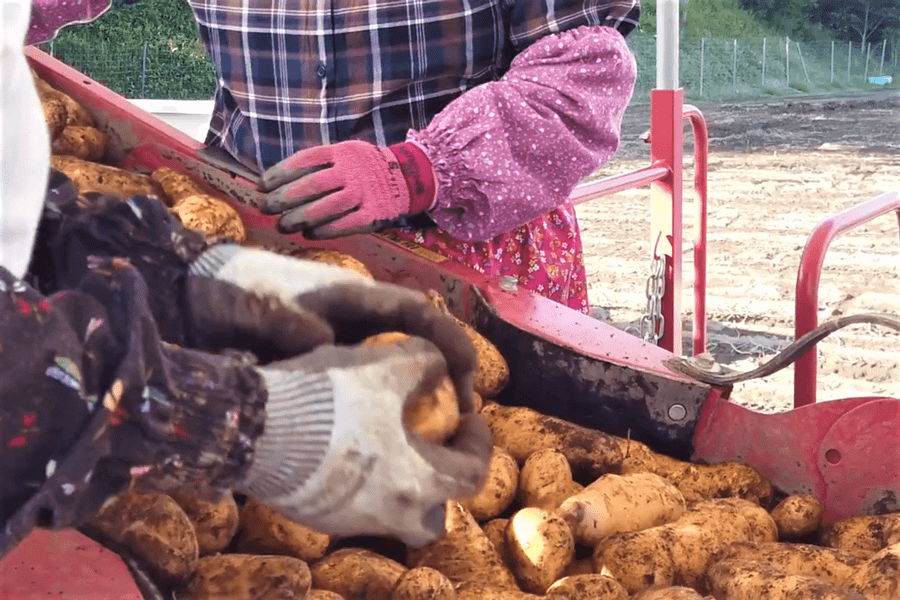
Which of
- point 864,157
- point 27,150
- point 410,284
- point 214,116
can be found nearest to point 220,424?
point 27,150

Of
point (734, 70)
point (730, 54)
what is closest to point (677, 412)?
point (734, 70)

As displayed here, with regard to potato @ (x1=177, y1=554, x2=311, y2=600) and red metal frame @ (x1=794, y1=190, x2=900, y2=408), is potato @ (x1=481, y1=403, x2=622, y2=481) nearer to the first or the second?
potato @ (x1=177, y1=554, x2=311, y2=600)

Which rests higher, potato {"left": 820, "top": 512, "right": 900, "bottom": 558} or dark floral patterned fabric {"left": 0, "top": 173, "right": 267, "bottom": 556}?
dark floral patterned fabric {"left": 0, "top": 173, "right": 267, "bottom": 556}

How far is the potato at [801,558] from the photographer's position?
39.9 inches

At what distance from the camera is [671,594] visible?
94 cm

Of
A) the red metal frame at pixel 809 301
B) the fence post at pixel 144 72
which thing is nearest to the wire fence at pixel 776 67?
the fence post at pixel 144 72

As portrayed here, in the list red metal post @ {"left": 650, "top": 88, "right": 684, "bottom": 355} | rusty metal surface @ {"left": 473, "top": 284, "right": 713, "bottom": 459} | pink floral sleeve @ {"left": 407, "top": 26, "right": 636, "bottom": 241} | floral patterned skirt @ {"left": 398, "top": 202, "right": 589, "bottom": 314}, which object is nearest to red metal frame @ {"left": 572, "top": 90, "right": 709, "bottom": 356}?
red metal post @ {"left": 650, "top": 88, "right": 684, "bottom": 355}

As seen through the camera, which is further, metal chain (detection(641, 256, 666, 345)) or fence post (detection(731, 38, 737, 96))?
fence post (detection(731, 38, 737, 96))

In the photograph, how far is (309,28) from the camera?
1.35 m

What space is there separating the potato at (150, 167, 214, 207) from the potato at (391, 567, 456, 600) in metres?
0.65

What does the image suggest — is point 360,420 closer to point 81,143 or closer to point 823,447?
point 823,447

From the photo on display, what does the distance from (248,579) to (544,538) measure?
323 mm

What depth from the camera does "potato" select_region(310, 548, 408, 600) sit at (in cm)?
93

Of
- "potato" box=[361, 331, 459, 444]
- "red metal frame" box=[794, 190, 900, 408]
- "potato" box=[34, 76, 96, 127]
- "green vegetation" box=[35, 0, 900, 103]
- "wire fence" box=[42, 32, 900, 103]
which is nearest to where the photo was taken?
"potato" box=[361, 331, 459, 444]
